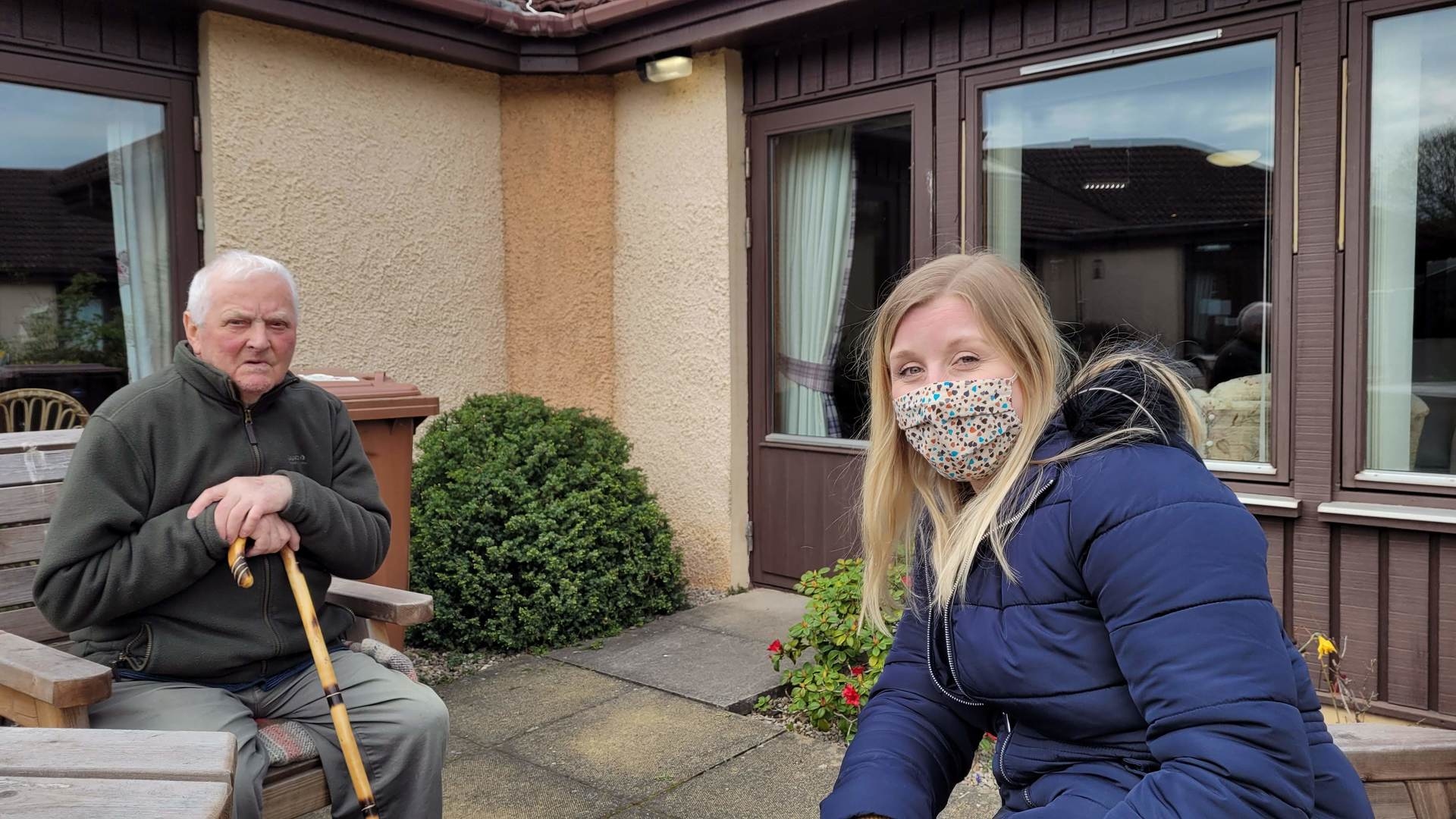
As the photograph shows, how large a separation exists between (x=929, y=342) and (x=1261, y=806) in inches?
29.7

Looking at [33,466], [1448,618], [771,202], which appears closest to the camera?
[33,466]

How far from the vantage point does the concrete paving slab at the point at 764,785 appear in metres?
3.12

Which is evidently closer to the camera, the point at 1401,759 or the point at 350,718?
the point at 1401,759

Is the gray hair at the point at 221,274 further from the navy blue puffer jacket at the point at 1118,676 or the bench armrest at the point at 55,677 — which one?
the navy blue puffer jacket at the point at 1118,676

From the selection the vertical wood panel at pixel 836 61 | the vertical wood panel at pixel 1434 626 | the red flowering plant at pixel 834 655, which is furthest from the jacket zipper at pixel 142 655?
the vertical wood panel at pixel 836 61

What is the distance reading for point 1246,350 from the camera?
4027 millimetres

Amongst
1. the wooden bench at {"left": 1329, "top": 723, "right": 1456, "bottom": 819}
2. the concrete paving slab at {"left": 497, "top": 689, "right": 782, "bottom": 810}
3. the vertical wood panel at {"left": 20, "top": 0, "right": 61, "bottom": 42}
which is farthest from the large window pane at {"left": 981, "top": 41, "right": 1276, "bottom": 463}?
the vertical wood panel at {"left": 20, "top": 0, "right": 61, "bottom": 42}

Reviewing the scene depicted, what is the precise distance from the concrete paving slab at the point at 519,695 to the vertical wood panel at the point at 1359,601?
2.65 metres

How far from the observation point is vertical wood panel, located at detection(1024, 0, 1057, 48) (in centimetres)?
443

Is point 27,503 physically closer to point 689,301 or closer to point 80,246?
point 80,246

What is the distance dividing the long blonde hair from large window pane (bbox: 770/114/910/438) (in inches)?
132

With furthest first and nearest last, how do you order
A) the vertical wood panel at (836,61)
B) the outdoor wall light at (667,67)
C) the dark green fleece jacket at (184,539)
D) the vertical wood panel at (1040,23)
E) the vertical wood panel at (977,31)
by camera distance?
the outdoor wall light at (667,67)
the vertical wood panel at (836,61)
the vertical wood panel at (977,31)
the vertical wood panel at (1040,23)
the dark green fleece jacket at (184,539)

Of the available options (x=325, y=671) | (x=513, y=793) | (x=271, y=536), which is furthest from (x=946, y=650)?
(x=513, y=793)

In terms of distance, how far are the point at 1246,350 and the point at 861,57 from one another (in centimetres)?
229
